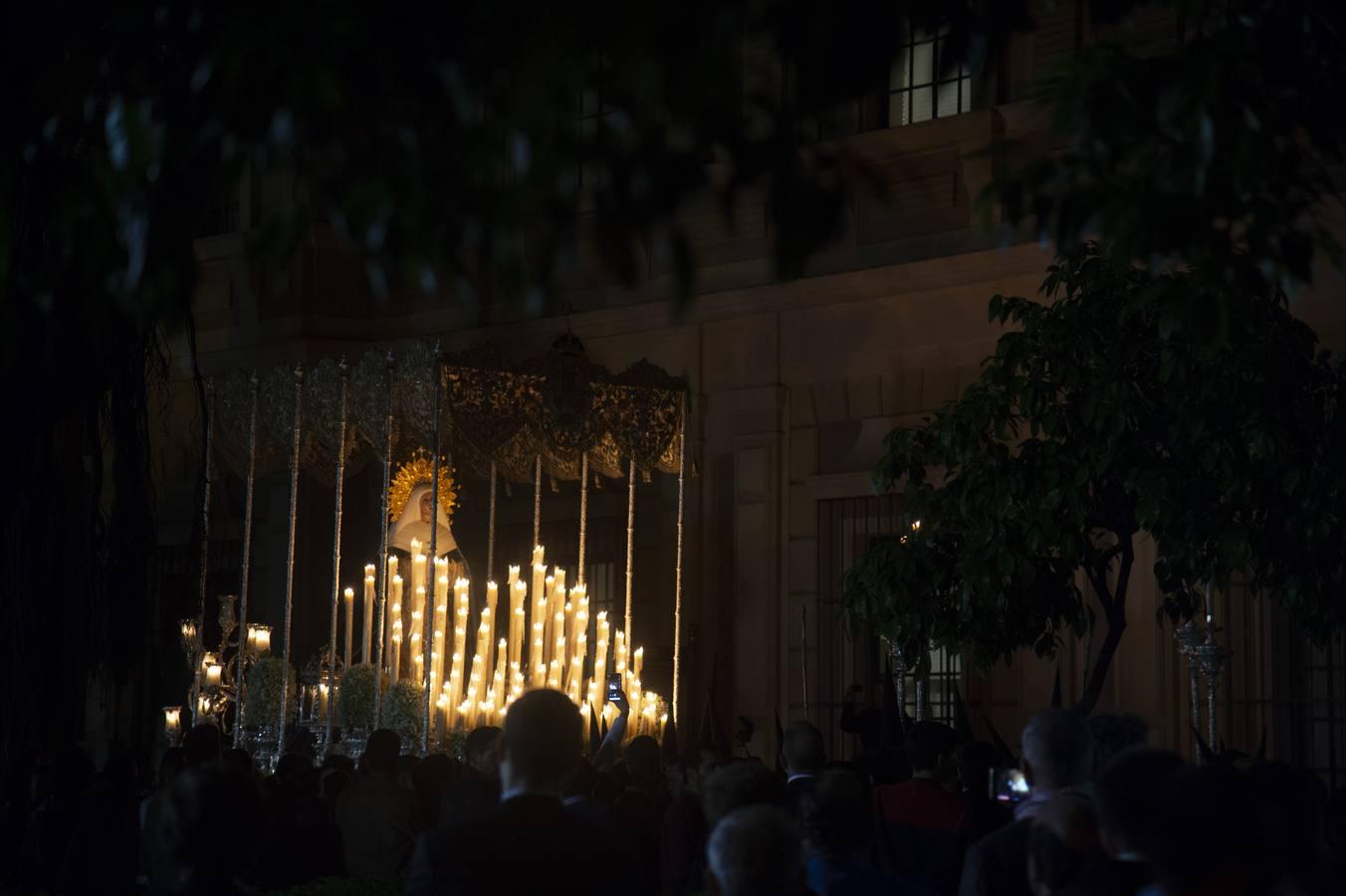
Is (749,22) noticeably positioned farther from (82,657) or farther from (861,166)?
(82,657)

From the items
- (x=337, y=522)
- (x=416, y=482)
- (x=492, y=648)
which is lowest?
(x=492, y=648)

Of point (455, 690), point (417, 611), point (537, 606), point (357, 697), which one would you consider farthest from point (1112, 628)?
point (417, 611)

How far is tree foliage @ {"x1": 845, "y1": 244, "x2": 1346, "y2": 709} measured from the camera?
8898mm

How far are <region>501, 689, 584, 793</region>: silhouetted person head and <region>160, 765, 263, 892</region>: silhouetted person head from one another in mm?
509

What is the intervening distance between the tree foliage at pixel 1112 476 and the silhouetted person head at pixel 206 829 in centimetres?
526

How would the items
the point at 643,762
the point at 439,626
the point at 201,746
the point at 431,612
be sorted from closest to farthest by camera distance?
1. the point at 201,746
2. the point at 643,762
3. the point at 431,612
4. the point at 439,626

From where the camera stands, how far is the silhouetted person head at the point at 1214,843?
3.45m

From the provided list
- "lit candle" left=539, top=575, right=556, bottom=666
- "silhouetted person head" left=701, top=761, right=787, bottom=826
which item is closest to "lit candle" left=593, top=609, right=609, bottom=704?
"lit candle" left=539, top=575, right=556, bottom=666

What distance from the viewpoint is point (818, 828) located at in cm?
461

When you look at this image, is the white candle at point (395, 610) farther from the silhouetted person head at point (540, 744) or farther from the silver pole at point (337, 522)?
the silhouetted person head at point (540, 744)

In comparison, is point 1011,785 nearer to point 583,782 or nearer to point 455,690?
point 583,782

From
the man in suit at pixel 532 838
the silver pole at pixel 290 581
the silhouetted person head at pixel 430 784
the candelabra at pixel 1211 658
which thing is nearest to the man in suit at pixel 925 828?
the silhouetted person head at pixel 430 784

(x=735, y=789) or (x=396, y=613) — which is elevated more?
(x=396, y=613)

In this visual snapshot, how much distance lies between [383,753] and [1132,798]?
17.5 ft
